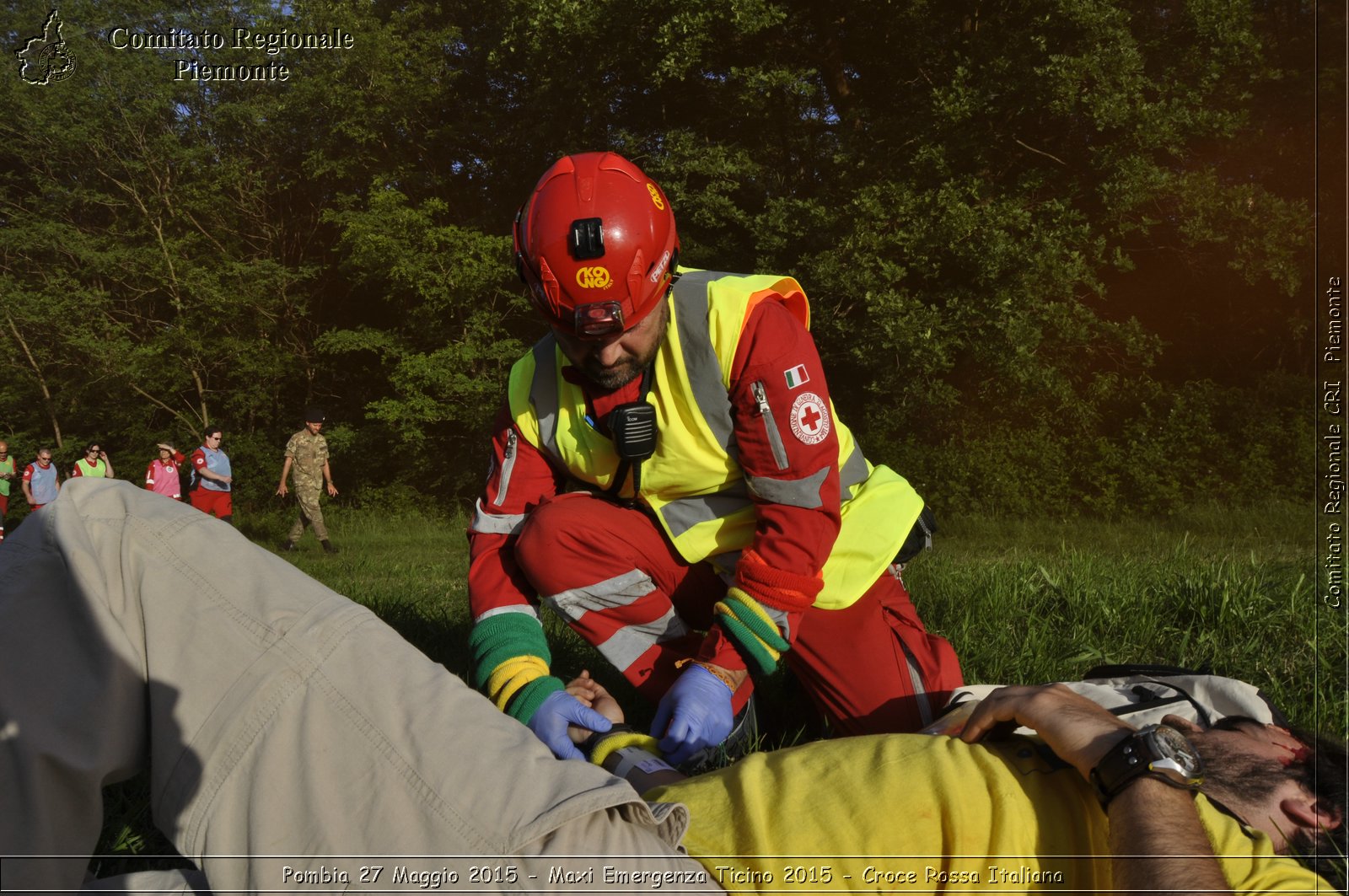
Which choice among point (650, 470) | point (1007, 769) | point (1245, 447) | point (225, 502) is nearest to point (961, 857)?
point (1007, 769)

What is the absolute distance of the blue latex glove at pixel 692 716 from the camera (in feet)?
8.48

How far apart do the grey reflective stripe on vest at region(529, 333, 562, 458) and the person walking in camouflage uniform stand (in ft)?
35.9

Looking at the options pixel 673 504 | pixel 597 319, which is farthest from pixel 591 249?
pixel 673 504

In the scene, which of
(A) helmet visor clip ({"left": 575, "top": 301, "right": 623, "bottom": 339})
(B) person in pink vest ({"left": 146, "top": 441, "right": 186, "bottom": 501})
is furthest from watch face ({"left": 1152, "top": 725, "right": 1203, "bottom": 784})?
(B) person in pink vest ({"left": 146, "top": 441, "right": 186, "bottom": 501})

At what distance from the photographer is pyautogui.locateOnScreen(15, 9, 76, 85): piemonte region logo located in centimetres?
1862

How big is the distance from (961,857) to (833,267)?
533 inches

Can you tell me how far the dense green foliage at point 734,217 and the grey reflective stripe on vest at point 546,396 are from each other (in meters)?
11.9

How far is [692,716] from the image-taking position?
2.63 m

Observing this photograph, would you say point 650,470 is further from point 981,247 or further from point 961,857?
point 981,247

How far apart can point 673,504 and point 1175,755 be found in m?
1.63

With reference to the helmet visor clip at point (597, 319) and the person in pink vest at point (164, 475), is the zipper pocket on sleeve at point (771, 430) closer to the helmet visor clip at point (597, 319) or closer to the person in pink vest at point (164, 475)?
the helmet visor clip at point (597, 319)

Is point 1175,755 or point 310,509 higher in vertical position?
point 1175,755

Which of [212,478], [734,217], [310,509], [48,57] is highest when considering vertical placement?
[48,57]

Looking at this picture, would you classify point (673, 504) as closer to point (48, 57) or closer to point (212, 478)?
point (212, 478)
